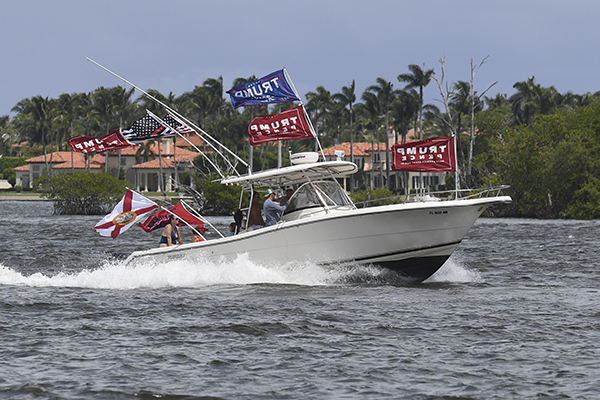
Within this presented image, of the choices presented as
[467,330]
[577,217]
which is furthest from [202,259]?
[577,217]

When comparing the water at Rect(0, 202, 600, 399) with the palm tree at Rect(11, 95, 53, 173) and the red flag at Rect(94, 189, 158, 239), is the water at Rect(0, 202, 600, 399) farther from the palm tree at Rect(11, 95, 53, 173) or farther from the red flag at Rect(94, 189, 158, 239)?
the palm tree at Rect(11, 95, 53, 173)

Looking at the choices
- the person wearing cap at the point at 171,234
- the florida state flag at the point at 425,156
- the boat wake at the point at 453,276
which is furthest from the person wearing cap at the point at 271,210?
the boat wake at the point at 453,276

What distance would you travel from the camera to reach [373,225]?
53.3 ft

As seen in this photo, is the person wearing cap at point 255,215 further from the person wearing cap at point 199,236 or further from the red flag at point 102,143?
the red flag at point 102,143

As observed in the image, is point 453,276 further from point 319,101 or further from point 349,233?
point 319,101

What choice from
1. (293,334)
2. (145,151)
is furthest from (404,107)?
(293,334)

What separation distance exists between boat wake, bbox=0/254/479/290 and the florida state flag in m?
2.33

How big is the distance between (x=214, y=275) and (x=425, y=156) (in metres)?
5.19

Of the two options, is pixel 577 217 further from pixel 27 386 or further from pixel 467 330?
pixel 27 386

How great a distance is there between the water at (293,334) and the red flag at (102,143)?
9.22 ft

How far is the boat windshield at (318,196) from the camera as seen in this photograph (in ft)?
55.7

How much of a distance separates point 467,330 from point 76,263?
16.7m

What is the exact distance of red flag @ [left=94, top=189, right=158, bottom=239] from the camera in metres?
17.4

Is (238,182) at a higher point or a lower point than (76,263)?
higher
